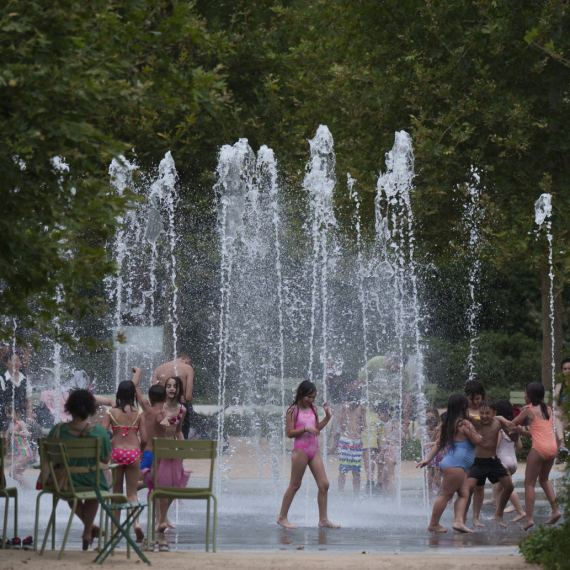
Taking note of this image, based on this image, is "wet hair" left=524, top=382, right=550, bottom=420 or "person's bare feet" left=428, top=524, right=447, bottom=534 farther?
"wet hair" left=524, top=382, right=550, bottom=420

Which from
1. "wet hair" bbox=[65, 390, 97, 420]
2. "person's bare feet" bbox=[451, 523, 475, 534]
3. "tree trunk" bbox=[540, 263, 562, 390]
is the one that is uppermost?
"tree trunk" bbox=[540, 263, 562, 390]

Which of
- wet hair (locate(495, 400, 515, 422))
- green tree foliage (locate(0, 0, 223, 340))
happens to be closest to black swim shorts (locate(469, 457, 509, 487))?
wet hair (locate(495, 400, 515, 422))

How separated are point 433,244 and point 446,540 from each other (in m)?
9.90

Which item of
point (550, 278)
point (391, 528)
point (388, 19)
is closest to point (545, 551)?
point (391, 528)

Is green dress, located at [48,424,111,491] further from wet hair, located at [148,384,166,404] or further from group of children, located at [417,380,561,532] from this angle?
group of children, located at [417,380,561,532]

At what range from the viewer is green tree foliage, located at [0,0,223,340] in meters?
6.12

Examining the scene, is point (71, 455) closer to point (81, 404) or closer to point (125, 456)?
point (81, 404)

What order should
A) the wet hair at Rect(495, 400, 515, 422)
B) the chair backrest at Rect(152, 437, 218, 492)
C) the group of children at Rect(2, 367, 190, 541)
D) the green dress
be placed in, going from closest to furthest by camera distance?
1. the green dress
2. the chair backrest at Rect(152, 437, 218, 492)
3. the group of children at Rect(2, 367, 190, 541)
4. the wet hair at Rect(495, 400, 515, 422)

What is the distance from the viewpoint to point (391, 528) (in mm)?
9680

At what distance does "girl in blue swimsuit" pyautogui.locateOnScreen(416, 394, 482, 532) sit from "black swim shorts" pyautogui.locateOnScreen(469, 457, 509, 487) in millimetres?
511

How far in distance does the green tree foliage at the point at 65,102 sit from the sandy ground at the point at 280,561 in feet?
6.14

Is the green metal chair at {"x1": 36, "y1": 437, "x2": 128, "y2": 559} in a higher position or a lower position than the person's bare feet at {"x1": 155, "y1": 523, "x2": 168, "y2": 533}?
higher

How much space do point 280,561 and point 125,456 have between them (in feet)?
8.32

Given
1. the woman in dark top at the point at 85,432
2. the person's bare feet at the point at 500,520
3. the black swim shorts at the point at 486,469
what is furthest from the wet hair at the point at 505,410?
the woman in dark top at the point at 85,432
